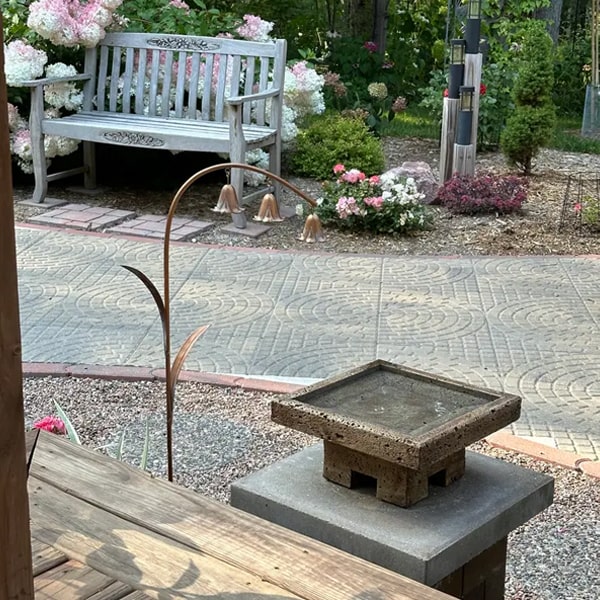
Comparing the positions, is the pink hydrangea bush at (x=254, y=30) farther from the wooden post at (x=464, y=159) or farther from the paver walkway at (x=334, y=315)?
the paver walkway at (x=334, y=315)

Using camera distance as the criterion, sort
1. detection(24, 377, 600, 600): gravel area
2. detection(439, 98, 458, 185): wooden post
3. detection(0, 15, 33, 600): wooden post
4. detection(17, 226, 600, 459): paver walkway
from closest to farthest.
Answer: detection(0, 15, 33, 600): wooden post < detection(24, 377, 600, 600): gravel area < detection(17, 226, 600, 459): paver walkway < detection(439, 98, 458, 185): wooden post

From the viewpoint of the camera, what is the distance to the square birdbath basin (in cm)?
250

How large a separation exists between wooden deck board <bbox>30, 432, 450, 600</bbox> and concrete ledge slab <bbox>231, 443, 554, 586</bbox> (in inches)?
13.4

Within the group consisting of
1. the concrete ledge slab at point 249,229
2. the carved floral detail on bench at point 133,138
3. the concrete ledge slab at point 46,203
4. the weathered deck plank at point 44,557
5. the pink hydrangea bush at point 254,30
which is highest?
the pink hydrangea bush at point 254,30

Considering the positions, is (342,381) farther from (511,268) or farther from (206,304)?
(511,268)

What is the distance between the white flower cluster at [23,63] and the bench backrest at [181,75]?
557 millimetres

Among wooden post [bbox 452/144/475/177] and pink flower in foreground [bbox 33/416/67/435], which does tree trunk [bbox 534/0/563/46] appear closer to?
wooden post [bbox 452/144/475/177]

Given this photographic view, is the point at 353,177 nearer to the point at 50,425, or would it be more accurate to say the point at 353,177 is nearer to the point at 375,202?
the point at 375,202

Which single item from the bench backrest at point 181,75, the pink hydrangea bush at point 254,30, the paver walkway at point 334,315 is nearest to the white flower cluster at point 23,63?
the bench backrest at point 181,75

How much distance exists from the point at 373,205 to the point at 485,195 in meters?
1.12

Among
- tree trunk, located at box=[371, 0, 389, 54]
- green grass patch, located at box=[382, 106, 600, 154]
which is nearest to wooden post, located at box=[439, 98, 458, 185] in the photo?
green grass patch, located at box=[382, 106, 600, 154]

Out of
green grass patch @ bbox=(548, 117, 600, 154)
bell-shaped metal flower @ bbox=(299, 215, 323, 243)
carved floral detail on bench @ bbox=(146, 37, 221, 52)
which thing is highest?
carved floral detail on bench @ bbox=(146, 37, 221, 52)

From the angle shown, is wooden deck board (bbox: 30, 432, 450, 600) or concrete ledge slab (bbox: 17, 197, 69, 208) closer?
wooden deck board (bbox: 30, 432, 450, 600)

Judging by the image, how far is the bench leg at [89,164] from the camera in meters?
8.77
